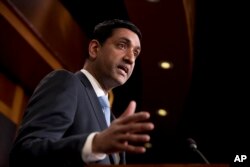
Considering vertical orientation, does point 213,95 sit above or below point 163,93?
below

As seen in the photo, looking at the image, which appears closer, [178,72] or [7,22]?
[7,22]

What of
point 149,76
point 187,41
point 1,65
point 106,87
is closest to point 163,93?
point 149,76

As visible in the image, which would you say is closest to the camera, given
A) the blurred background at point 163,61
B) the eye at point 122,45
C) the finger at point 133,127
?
the finger at point 133,127

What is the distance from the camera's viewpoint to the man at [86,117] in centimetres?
72

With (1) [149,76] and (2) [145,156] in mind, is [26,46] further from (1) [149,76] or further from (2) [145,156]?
(2) [145,156]

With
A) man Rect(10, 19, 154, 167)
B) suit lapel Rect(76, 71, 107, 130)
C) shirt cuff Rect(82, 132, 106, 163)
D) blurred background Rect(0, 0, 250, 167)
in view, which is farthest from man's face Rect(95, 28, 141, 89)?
blurred background Rect(0, 0, 250, 167)

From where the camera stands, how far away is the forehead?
4.36 feet

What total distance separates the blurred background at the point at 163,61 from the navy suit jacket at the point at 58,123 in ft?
4.93

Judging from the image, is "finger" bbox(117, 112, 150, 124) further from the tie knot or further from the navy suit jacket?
the tie knot

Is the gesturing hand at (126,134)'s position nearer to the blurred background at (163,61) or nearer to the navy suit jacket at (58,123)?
the navy suit jacket at (58,123)

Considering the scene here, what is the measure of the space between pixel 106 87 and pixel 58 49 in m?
2.18

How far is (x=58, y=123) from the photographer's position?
2.99 ft

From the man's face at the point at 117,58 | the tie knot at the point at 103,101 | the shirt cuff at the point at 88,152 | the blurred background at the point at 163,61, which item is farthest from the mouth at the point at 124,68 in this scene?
the blurred background at the point at 163,61

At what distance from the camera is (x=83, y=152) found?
768 mm
